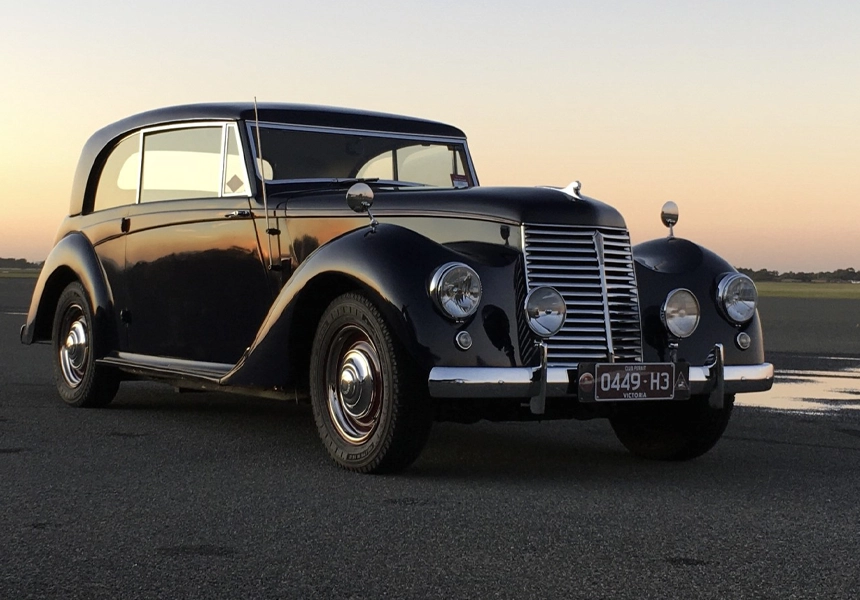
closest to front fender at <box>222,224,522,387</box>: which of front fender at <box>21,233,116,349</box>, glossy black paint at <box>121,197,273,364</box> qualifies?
glossy black paint at <box>121,197,273,364</box>

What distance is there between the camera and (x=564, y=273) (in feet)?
19.1

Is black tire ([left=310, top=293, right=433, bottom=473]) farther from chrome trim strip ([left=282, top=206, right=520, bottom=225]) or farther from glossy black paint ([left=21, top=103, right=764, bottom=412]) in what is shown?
chrome trim strip ([left=282, top=206, right=520, bottom=225])

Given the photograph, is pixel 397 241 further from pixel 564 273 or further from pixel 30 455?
pixel 30 455

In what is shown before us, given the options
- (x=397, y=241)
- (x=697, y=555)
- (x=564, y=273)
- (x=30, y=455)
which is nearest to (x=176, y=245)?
(x=30, y=455)

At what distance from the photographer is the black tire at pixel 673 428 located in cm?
630

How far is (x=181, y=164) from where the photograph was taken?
7.69 metres

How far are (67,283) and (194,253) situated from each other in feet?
6.97

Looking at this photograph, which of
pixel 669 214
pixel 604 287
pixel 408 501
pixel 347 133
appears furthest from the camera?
pixel 347 133

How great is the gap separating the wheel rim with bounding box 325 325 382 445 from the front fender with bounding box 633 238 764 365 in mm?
1431

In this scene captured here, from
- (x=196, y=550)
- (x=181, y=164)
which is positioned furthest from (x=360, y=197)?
(x=196, y=550)

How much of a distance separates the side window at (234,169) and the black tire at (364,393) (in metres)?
1.47

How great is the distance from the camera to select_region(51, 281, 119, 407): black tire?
8.24 metres

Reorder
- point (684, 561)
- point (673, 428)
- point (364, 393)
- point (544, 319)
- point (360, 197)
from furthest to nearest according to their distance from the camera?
1. point (673, 428)
2. point (360, 197)
3. point (364, 393)
4. point (544, 319)
5. point (684, 561)

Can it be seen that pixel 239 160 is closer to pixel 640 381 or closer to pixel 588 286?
pixel 588 286
